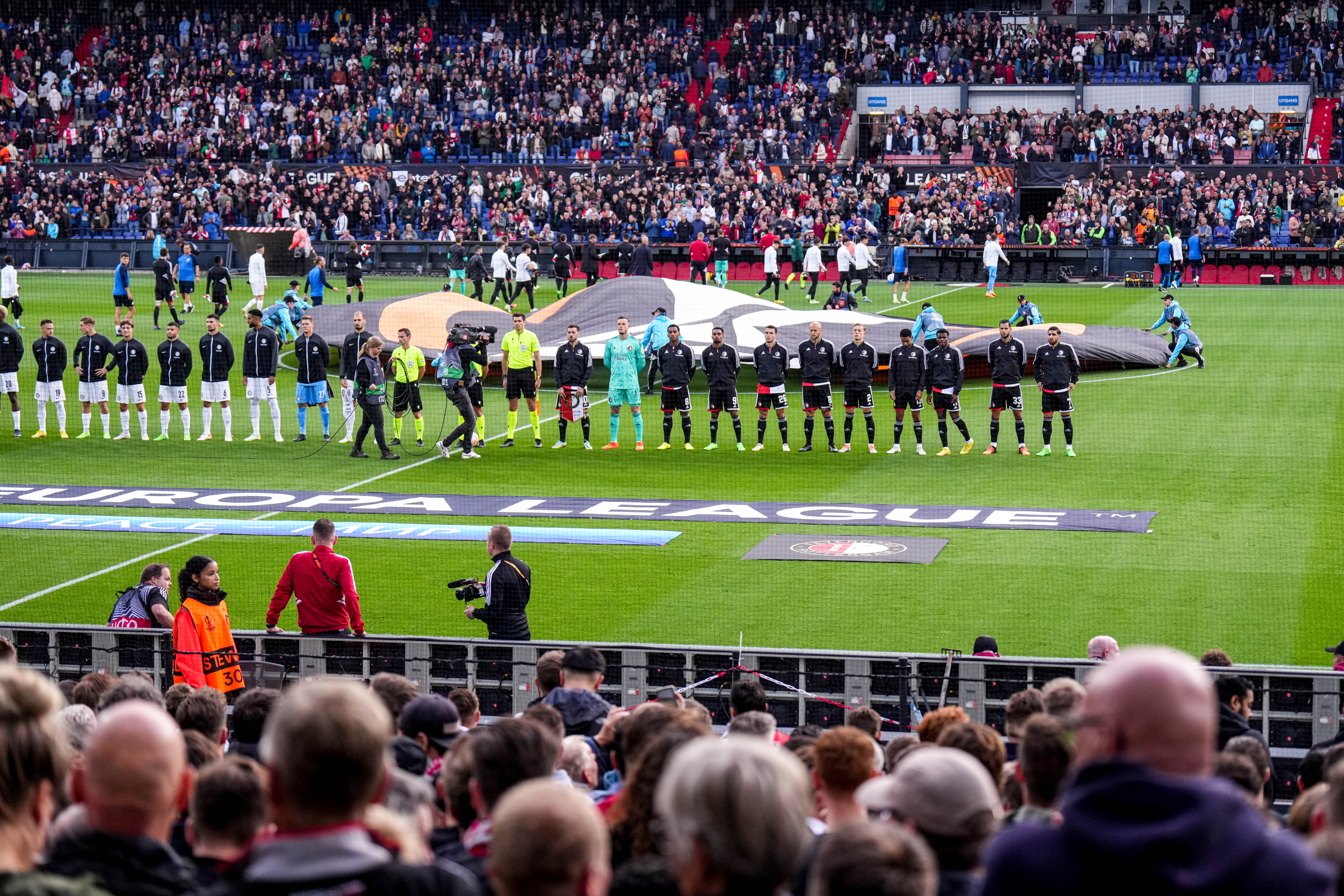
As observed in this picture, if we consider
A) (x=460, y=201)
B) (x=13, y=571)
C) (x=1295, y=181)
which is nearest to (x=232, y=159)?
(x=460, y=201)

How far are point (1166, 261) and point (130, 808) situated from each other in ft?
127

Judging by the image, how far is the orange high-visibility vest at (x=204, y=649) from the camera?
1077cm

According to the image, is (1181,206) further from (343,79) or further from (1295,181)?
(343,79)

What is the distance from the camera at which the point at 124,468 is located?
21.5m

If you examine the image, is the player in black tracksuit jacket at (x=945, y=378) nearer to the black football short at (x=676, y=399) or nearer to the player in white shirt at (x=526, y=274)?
the black football short at (x=676, y=399)

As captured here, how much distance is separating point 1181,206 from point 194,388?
91.3ft

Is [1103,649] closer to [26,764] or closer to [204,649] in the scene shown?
[204,649]

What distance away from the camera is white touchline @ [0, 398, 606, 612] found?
49.4 feet

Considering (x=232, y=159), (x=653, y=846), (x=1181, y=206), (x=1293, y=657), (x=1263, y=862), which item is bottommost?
(x=1293, y=657)

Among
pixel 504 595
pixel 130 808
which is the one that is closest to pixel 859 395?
pixel 504 595

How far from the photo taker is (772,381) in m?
22.0

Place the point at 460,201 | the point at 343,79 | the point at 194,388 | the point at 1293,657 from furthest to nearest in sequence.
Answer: the point at 343,79 → the point at 460,201 → the point at 194,388 → the point at 1293,657

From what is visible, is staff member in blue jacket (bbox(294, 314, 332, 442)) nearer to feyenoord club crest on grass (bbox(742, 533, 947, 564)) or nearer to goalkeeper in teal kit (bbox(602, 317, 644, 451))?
goalkeeper in teal kit (bbox(602, 317, 644, 451))

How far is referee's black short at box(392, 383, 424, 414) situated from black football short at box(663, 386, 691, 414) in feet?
11.6
